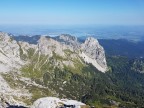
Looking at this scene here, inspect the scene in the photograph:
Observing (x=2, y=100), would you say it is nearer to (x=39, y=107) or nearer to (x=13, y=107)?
(x=13, y=107)

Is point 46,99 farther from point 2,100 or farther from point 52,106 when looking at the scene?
point 2,100

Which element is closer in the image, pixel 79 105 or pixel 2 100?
pixel 79 105

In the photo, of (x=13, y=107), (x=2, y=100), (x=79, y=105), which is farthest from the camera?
(x=2, y=100)

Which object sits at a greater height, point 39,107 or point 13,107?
point 39,107

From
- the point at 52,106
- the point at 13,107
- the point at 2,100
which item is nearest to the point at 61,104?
the point at 52,106

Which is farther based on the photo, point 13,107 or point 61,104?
point 13,107

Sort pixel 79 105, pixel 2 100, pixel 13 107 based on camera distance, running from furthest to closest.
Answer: pixel 2 100 → pixel 13 107 → pixel 79 105

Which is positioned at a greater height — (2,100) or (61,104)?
(61,104)

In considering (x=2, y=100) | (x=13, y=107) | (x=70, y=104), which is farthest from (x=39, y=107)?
(x=2, y=100)
